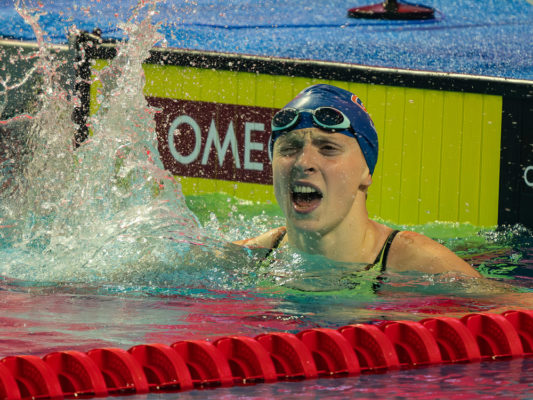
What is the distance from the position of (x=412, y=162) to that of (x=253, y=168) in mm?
995

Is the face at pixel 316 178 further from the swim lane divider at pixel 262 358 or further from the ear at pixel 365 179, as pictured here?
the swim lane divider at pixel 262 358

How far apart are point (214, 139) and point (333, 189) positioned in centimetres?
282

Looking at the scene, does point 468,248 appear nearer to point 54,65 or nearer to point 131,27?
point 131,27

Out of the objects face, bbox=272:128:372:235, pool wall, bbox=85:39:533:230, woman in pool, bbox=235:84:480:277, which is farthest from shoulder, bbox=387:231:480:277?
pool wall, bbox=85:39:533:230

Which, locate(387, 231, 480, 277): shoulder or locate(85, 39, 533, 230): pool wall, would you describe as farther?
locate(85, 39, 533, 230): pool wall

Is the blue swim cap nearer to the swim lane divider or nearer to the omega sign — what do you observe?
the swim lane divider

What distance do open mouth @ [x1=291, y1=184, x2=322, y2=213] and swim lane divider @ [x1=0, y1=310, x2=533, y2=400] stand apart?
50cm

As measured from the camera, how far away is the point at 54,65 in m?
5.88

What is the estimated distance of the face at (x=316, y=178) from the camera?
10.2 ft

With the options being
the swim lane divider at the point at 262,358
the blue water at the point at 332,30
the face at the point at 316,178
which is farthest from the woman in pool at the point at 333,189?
the blue water at the point at 332,30

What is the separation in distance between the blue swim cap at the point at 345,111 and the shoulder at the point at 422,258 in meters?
0.30

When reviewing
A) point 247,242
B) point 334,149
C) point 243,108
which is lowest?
point 247,242

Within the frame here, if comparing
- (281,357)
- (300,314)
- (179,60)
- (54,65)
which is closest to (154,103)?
(179,60)

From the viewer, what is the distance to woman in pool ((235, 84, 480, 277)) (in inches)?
123
